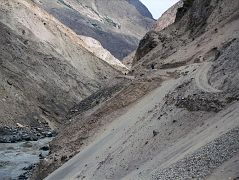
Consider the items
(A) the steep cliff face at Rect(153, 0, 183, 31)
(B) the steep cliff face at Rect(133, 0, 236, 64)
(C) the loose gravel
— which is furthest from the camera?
(A) the steep cliff face at Rect(153, 0, 183, 31)

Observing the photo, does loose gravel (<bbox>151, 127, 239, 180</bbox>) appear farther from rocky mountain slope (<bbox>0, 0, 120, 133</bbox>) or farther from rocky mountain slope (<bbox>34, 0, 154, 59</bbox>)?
rocky mountain slope (<bbox>34, 0, 154, 59</bbox>)

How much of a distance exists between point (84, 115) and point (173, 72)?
5.68 metres

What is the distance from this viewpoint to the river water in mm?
29587

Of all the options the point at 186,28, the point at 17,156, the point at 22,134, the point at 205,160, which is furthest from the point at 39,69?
the point at 205,160

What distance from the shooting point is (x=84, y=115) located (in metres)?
27.7

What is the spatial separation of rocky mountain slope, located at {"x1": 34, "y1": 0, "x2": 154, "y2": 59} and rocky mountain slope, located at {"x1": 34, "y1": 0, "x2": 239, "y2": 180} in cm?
12264

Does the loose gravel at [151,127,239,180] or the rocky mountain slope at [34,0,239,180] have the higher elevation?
the rocky mountain slope at [34,0,239,180]

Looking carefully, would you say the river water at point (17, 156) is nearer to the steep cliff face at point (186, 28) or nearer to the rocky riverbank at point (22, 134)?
the rocky riverbank at point (22, 134)

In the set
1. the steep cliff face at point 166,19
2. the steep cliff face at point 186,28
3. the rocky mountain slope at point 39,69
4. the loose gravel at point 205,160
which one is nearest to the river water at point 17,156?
the rocky mountain slope at point 39,69

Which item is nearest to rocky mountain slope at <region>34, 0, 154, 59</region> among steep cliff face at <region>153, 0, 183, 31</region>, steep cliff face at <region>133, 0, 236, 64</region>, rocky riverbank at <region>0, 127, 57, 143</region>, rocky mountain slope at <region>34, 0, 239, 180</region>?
steep cliff face at <region>153, 0, 183, 31</region>

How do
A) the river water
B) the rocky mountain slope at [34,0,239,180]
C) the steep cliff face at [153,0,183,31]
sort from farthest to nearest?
the steep cliff face at [153,0,183,31]
the river water
the rocky mountain slope at [34,0,239,180]

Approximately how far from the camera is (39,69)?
207ft

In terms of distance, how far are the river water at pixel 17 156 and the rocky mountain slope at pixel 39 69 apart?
9068 mm

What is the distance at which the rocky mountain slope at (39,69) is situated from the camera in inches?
2082
